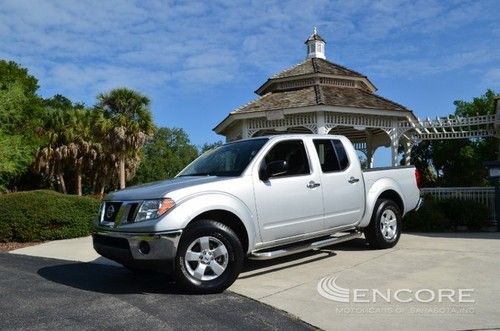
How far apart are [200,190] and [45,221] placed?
23.4ft

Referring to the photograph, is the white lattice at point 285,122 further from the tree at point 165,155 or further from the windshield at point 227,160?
the tree at point 165,155

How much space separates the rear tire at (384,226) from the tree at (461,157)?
872 inches

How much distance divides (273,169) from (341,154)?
5.72ft

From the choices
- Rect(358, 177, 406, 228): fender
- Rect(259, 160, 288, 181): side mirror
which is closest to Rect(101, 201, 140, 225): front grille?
Rect(259, 160, 288, 181): side mirror

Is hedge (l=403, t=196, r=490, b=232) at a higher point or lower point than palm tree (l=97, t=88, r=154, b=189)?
lower

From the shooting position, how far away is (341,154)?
297 inches

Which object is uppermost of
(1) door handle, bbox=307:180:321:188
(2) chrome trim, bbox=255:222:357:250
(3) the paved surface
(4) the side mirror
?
(4) the side mirror

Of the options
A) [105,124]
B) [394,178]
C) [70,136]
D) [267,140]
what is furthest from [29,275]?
[70,136]

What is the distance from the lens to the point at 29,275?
6871 mm

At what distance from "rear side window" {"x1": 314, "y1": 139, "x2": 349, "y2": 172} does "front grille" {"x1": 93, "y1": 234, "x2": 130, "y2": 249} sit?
9.84ft

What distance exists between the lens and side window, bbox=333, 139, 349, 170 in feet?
24.4

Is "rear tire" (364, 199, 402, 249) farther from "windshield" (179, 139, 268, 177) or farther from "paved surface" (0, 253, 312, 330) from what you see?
"paved surface" (0, 253, 312, 330)

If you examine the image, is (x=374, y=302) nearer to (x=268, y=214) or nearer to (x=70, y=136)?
(x=268, y=214)

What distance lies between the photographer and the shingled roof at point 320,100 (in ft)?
52.2
